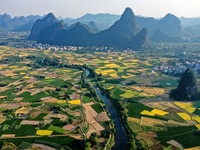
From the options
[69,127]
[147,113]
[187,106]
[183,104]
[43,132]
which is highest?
[183,104]

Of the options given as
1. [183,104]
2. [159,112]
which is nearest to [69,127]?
[159,112]

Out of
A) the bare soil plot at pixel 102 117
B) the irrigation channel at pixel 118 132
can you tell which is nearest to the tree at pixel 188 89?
the irrigation channel at pixel 118 132

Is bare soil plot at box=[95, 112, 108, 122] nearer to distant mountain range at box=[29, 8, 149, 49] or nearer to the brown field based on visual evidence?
the brown field

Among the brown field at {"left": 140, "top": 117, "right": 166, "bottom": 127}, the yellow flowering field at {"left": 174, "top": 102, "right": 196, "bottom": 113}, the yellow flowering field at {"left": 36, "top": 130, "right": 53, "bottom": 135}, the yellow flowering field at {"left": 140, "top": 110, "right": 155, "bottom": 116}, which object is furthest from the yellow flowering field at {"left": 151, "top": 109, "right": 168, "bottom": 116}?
the yellow flowering field at {"left": 36, "top": 130, "right": 53, "bottom": 135}

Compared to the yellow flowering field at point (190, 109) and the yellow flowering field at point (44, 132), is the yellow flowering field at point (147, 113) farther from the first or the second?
the yellow flowering field at point (44, 132)

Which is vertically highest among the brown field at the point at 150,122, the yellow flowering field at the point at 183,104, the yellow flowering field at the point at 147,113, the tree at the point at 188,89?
the tree at the point at 188,89

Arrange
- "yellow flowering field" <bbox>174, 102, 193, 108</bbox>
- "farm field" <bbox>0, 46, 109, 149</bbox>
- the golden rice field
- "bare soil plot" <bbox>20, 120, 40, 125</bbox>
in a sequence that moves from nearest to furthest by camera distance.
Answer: "farm field" <bbox>0, 46, 109, 149</bbox>
the golden rice field
"bare soil plot" <bbox>20, 120, 40, 125</bbox>
"yellow flowering field" <bbox>174, 102, 193, 108</bbox>

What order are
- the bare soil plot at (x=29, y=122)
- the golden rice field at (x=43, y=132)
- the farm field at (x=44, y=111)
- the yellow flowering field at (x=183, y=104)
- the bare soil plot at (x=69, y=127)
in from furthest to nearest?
1. the yellow flowering field at (x=183, y=104)
2. the bare soil plot at (x=29, y=122)
3. the bare soil plot at (x=69, y=127)
4. the golden rice field at (x=43, y=132)
5. the farm field at (x=44, y=111)

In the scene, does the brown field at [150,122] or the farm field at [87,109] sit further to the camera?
the brown field at [150,122]

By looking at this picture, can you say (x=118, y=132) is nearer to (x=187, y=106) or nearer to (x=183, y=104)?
(x=187, y=106)

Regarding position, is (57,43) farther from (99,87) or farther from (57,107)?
(57,107)

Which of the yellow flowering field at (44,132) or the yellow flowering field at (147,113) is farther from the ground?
the yellow flowering field at (147,113)
